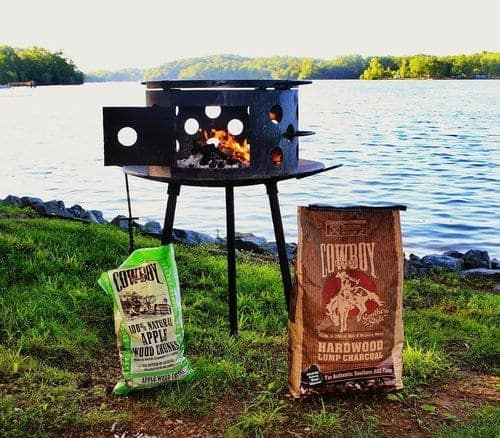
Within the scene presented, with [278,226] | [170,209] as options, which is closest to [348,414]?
[278,226]

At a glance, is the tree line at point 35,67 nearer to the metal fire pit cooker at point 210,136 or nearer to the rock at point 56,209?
the rock at point 56,209

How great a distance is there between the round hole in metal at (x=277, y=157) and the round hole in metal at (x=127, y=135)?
806 mm

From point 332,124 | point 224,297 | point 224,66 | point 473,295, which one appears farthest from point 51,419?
point 224,66

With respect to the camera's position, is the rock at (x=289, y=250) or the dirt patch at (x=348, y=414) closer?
the dirt patch at (x=348, y=414)

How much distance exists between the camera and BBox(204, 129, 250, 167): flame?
13.7ft

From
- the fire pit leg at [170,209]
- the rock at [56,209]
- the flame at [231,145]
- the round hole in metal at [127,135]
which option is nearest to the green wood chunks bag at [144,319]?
the fire pit leg at [170,209]

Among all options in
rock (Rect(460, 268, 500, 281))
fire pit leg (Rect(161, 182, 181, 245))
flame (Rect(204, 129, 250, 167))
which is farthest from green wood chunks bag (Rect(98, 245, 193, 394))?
rock (Rect(460, 268, 500, 281))

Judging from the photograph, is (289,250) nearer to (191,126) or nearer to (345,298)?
(191,126)

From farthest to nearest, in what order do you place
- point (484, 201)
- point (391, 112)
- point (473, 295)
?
point (391, 112)
point (484, 201)
point (473, 295)

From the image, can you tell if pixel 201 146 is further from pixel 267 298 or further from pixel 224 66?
pixel 224 66

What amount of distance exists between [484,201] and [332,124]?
73.4ft

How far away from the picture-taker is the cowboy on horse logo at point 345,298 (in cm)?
364

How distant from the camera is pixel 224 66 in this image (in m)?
53.2

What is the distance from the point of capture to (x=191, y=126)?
4.48m
